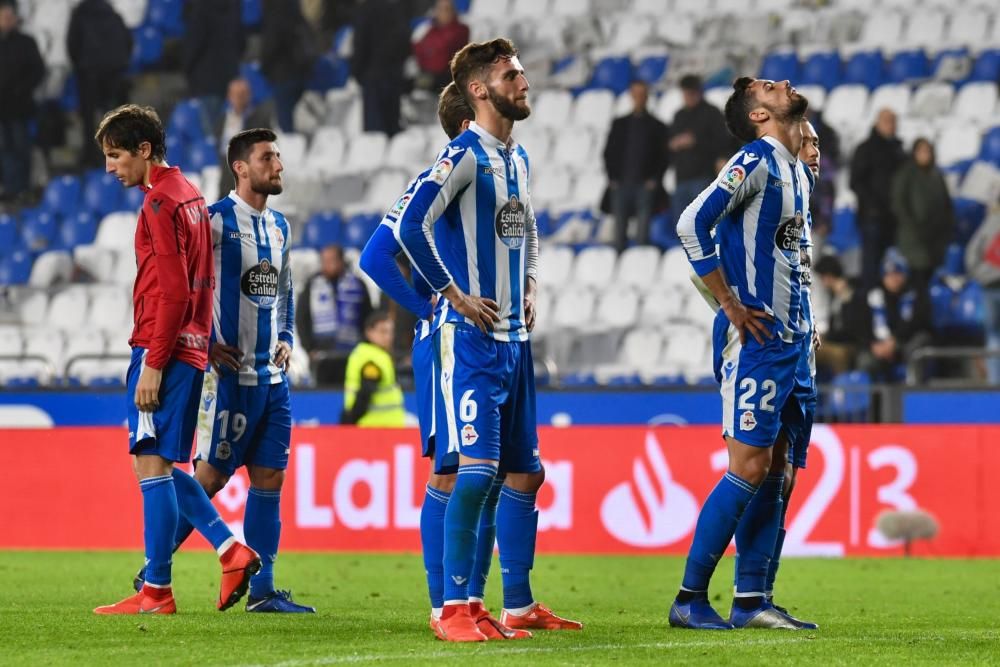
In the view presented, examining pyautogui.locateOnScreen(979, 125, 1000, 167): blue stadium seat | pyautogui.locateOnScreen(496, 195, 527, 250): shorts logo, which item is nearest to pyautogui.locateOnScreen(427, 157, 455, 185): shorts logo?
pyautogui.locateOnScreen(496, 195, 527, 250): shorts logo

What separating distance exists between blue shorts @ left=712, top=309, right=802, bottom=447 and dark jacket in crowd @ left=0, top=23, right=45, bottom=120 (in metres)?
15.0

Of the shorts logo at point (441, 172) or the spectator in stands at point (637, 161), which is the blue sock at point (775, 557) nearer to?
the shorts logo at point (441, 172)

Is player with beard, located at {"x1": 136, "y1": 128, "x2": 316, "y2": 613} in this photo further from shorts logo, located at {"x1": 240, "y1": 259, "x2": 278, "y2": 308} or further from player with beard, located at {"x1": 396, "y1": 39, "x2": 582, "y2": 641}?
player with beard, located at {"x1": 396, "y1": 39, "x2": 582, "y2": 641}

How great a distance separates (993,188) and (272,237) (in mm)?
10829

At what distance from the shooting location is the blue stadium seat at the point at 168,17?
20.8 m

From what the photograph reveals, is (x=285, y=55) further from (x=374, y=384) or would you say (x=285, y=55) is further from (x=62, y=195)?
(x=374, y=384)

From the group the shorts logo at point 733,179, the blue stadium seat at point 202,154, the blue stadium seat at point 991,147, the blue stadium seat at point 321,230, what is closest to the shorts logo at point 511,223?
the shorts logo at point 733,179

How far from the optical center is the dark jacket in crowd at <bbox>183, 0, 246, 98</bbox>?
1959 cm

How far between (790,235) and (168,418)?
8.45 ft

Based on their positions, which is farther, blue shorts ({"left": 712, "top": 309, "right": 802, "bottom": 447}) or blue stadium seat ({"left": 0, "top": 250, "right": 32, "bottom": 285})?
blue stadium seat ({"left": 0, "top": 250, "right": 32, "bottom": 285})

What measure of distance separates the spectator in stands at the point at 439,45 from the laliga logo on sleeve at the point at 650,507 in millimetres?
7909

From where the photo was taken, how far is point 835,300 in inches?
593

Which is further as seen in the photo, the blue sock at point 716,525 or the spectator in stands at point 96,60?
the spectator in stands at point 96,60

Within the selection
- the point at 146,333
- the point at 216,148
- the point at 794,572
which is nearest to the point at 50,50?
the point at 216,148
